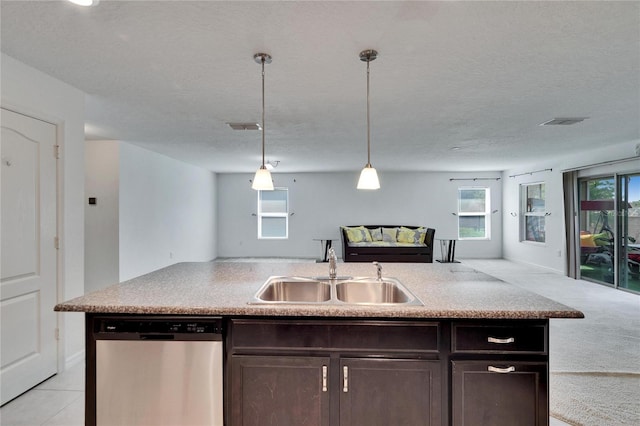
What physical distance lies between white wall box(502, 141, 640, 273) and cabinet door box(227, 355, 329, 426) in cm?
567

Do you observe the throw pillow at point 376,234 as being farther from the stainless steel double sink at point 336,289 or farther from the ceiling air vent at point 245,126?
the stainless steel double sink at point 336,289

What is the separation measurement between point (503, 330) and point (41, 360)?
3.09 m

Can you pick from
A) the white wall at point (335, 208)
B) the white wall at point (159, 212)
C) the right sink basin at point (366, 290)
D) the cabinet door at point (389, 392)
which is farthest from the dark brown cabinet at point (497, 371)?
the white wall at point (335, 208)

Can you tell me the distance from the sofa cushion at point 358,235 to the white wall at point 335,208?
2.95 ft

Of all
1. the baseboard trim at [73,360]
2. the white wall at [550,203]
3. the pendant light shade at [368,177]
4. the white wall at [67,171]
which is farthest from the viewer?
the white wall at [550,203]

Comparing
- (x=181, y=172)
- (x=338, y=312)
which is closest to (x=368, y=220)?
(x=181, y=172)

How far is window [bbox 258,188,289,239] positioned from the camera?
8.61 meters

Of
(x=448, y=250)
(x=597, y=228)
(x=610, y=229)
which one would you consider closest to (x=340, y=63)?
(x=610, y=229)

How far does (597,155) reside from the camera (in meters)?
5.32

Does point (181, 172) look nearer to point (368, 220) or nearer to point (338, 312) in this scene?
point (368, 220)

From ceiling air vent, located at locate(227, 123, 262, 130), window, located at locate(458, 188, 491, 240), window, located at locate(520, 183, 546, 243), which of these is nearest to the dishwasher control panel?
ceiling air vent, located at locate(227, 123, 262, 130)

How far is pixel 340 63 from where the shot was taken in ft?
7.47

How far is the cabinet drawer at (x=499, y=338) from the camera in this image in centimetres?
145

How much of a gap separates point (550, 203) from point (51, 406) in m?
7.76
